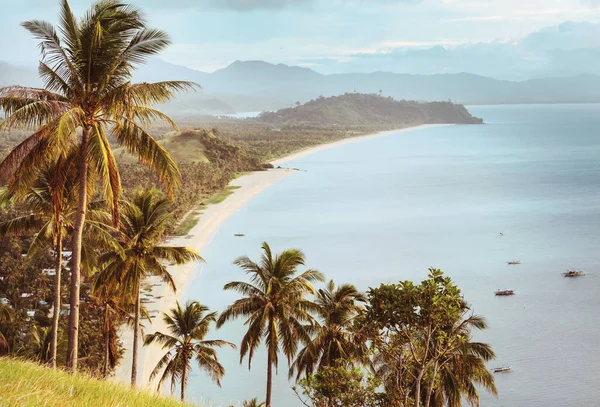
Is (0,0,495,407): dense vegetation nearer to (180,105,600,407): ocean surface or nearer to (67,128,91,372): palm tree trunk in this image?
(67,128,91,372): palm tree trunk

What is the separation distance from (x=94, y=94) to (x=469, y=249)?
2533 inches

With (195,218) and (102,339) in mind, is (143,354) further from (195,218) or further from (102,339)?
(195,218)

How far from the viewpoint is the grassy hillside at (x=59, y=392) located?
9.39 meters

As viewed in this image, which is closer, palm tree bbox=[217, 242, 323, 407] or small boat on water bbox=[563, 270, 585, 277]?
palm tree bbox=[217, 242, 323, 407]

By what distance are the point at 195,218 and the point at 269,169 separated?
198ft

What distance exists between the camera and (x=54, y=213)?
2178 cm

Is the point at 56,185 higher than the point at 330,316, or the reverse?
the point at 56,185

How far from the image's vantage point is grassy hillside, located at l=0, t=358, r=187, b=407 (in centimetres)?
939

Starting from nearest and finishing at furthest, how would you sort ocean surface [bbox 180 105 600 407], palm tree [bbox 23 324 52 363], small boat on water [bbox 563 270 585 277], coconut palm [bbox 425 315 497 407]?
coconut palm [bbox 425 315 497 407] → palm tree [bbox 23 324 52 363] → ocean surface [bbox 180 105 600 407] → small boat on water [bbox 563 270 585 277]

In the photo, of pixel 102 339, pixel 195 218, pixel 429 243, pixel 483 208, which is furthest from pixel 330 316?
pixel 483 208

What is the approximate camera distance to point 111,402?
10.8 meters

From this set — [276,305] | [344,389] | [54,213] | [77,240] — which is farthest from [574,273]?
[77,240]

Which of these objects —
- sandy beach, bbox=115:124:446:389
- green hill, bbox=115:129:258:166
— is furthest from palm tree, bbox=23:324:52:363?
green hill, bbox=115:129:258:166

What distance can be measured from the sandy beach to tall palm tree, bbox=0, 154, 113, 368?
8478mm
